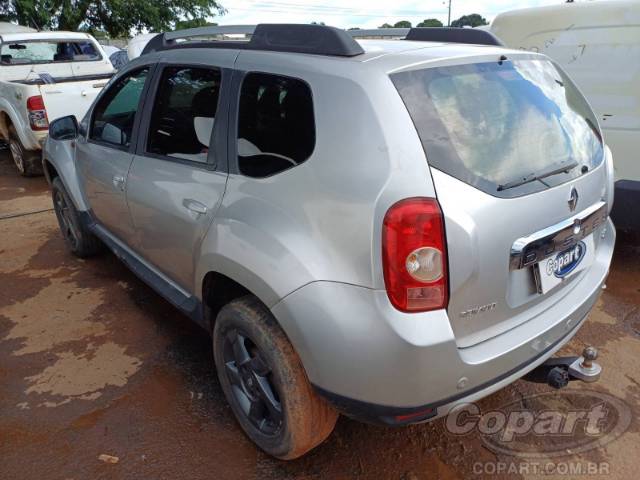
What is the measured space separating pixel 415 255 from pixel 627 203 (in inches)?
103

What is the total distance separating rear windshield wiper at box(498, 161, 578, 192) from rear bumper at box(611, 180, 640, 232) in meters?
1.77

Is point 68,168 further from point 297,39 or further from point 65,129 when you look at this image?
point 297,39

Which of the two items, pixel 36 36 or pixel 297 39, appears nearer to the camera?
pixel 297 39

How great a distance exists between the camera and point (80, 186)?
142 inches

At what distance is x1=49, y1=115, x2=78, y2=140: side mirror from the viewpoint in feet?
11.9

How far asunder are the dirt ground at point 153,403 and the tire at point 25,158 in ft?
12.6

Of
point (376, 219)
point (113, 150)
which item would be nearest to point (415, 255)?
point (376, 219)

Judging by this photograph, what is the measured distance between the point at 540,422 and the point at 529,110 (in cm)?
142

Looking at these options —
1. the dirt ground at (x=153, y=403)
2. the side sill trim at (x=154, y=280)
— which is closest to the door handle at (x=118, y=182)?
the side sill trim at (x=154, y=280)

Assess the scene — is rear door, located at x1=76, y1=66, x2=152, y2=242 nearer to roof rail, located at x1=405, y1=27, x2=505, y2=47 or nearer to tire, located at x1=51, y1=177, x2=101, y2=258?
tire, located at x1=51, y1=177, x2=101, y2=258

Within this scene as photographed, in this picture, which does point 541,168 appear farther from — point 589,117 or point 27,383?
point 27,383

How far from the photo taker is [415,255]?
150cm

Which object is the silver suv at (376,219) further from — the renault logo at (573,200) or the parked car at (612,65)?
the parked car at (612,65)

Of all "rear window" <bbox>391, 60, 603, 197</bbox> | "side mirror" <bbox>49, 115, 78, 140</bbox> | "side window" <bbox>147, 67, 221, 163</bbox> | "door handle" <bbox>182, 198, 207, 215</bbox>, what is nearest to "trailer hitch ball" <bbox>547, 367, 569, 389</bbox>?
"rear window" <bbox>391, 60, 603, 197</bbox>
